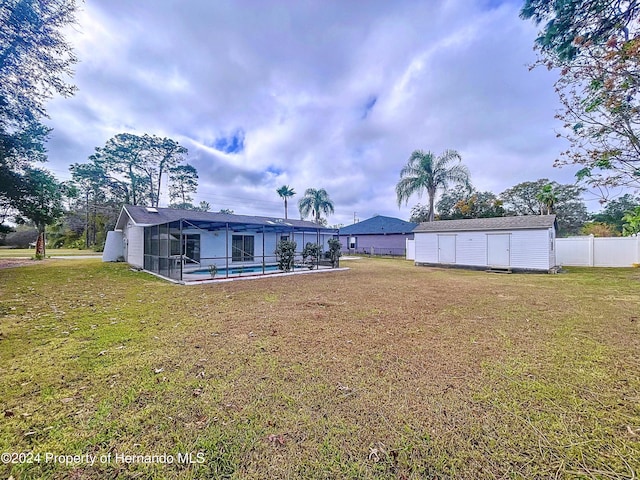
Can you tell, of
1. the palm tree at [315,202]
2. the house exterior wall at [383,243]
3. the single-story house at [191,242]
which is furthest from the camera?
the palm tree at [315,202]

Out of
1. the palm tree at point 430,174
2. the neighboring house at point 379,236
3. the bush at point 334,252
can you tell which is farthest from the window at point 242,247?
the neighboring house at point 379,236

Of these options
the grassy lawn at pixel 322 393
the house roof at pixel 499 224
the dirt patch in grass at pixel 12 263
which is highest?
the house roof at pixel 499 224

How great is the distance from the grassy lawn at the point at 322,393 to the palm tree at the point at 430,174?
17419 millimetres

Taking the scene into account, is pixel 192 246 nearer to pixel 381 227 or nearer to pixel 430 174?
pixel 430 174

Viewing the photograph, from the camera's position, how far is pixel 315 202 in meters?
28.9

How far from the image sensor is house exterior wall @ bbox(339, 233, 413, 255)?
26.8m

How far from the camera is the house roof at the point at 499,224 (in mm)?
13289

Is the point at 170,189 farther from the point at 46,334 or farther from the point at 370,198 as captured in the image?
the point at 46,334

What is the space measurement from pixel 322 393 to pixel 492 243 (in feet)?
49.3

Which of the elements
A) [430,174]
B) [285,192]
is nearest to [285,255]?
[430,174]

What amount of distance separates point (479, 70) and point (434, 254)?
10.1m

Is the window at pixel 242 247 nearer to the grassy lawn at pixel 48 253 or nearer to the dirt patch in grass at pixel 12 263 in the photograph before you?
the dirt patch in grass at pixel 12 263

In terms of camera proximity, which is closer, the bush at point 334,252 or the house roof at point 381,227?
the bush at point 334,252

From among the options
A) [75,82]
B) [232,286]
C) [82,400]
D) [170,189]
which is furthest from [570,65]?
[170,189]
